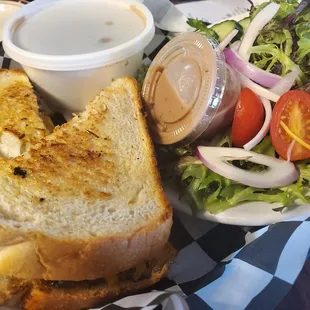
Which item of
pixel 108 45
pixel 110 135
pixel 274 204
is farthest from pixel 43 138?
pixel 274 204

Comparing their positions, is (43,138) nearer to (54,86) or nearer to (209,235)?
(54,86)

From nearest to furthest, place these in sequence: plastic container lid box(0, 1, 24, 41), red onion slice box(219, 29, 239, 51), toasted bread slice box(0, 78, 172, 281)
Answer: toasted bread slice box(0, 78, 172, 281) → red onion slice box(219, 29, 239, 51) → plastic container lid box(0, 1, 24, 41)

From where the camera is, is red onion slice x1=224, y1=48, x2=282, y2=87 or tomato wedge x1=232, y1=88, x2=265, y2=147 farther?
red onion slice x1=224, y1=48, x2=282, y2=87

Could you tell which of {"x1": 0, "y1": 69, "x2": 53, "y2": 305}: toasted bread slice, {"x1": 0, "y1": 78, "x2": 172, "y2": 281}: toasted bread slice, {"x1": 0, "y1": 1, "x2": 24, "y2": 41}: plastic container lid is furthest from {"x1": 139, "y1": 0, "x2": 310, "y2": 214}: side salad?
{"x1": 0, "y1": 1, "x2": 24, "y2": 41}: plastic container lid

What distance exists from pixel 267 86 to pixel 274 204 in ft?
1.71

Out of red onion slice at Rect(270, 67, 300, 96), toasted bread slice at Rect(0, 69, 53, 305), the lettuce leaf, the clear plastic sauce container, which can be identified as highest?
red onion slice at Rect(270, 67, 300, 96)

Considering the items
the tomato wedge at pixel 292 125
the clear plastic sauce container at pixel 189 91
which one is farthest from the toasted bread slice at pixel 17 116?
the tomato wedge at pixel 292 125

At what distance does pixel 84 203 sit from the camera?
173 centimetres

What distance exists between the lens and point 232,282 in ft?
4.85

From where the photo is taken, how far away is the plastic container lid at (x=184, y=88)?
191 centimetres

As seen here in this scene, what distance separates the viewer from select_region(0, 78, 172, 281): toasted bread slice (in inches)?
60.8

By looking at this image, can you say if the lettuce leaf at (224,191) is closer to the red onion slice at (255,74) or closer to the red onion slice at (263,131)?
the red onion slice at (263,131)

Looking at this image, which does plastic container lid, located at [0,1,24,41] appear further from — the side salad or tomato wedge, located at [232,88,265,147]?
tomato wedge, located at [232,88,265,147]

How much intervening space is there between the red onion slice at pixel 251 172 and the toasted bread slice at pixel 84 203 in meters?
0.23
